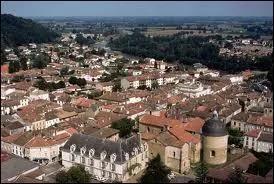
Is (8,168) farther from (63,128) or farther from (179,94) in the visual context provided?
(179,94)

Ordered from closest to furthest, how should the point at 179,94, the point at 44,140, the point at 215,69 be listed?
the point at 44,140
the point at 179,94
the point at 215,69

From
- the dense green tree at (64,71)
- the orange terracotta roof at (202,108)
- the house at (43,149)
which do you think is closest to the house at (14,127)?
the house at (43,149)

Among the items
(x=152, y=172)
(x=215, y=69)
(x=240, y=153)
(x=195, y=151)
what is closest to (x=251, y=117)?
(x=240, y=153)

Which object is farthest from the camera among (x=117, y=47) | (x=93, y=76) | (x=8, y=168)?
(x=117, y=47)

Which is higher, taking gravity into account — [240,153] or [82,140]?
[82,140]

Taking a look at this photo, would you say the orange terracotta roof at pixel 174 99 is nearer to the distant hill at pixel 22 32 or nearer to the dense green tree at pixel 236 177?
the dense green tree at pixel 236 177

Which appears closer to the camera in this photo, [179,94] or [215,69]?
[179,94]

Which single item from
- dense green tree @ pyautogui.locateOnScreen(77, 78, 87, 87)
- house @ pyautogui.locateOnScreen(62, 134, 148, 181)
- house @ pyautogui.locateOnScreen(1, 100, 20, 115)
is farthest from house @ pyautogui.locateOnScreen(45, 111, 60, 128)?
dense green tree @ pyautogui.locateOnScreen(77, 78, 87, 87)

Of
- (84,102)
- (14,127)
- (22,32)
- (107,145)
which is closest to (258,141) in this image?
(107,145)

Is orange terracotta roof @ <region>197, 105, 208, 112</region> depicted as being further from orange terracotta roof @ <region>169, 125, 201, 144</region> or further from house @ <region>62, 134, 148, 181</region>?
house @ <region>62, 134, 148, 181</region>
